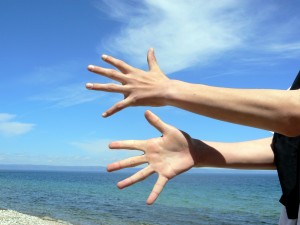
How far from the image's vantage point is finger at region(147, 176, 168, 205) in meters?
2.00

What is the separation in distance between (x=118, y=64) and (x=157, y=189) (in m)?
0.64

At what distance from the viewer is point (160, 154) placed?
2.19m

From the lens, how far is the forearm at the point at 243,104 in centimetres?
188

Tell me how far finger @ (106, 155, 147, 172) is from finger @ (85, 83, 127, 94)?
13.6 inches

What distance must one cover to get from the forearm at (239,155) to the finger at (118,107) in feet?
2.00

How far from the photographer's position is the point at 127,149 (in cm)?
210

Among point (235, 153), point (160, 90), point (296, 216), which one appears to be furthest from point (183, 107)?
point (296, 216)

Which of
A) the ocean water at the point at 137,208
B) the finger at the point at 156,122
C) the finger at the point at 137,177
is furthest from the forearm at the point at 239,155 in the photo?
the ocean water at the point at 137,208

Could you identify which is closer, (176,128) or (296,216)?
(176,128)

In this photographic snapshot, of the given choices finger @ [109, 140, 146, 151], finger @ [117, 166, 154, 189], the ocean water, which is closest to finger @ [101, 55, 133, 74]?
finger @ [109, 140, 146, 151]

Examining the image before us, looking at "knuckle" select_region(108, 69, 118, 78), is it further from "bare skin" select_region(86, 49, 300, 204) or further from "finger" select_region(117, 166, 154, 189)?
"finger" select_region(117, 166, 154, 189)

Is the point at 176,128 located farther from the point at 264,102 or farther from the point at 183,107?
the point at 264,102

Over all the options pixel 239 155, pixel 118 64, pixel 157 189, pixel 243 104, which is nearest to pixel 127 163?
pixel 157 189

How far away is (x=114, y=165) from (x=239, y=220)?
36747 millimetres
